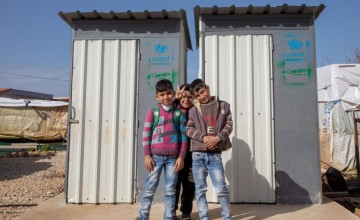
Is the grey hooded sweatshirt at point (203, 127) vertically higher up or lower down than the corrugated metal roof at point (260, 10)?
lower down

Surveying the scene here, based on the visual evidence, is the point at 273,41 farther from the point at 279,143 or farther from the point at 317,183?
the point at 317,183

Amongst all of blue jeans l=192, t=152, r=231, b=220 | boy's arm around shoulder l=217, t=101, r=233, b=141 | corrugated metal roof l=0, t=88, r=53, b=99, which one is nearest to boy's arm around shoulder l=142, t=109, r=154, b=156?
blue jeans l=192, t=152, r=231, b=220

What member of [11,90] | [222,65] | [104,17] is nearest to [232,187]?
[222,65]

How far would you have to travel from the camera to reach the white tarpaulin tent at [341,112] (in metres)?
12.6

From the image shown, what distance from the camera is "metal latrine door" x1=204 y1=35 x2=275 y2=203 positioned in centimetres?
489

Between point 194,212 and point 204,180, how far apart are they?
0.91m

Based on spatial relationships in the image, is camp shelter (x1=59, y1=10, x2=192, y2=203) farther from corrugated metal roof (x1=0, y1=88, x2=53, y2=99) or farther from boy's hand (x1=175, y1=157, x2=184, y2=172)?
corrugated metal roof (x1=0, y1=88, x2=53, y2=99)

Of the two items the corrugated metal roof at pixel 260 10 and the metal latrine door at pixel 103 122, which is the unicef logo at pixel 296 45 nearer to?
the corrugated metal roof at pixel 260 10

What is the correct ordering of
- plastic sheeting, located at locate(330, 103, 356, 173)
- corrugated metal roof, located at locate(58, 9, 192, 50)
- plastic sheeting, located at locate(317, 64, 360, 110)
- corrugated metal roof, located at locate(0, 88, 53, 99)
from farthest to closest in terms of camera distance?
corrugated metal roof, located at locate(0, 88, 53, 99)
plastic sheeting, located at locate(317, 64, 360, 110)
plastic sheeting, located at locate(330, 103, 356, 173)
corrugated metal roof, located at locate(58, 9, 192, 50)

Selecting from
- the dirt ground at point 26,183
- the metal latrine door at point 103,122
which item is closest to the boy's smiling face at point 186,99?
the metal latrine door at point 103,122

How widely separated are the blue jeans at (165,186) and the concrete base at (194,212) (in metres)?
0.62

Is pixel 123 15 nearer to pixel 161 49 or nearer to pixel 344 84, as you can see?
pixel 161 49

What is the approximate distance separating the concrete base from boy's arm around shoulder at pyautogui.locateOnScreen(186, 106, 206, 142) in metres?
1.26

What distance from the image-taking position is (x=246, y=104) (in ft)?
16.3
